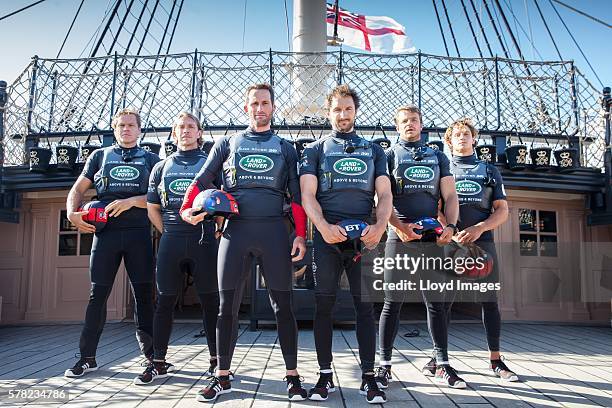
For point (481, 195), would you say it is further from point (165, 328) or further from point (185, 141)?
point (165, 328)

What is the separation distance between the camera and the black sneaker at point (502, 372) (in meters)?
2.98

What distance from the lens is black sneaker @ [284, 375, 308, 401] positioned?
250 cm

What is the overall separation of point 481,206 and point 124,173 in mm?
2696

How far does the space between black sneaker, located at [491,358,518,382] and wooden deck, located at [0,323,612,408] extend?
0.20ft

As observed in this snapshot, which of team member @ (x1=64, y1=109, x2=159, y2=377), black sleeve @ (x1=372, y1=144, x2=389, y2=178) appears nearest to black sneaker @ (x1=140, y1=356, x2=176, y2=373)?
team member @ (x1=64, y1=109, x2=159, y2=377)

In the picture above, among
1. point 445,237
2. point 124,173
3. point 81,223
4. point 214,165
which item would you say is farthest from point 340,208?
point 81,223

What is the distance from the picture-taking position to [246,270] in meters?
2.70

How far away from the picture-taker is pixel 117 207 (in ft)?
10.7

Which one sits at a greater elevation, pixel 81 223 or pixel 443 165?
pixel 443 165

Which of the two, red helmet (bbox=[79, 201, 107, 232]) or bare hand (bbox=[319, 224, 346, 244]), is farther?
red helmet (bbox=[79, 201, 107, 232])

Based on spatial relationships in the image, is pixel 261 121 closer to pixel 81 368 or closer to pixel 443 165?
pixel 443 165

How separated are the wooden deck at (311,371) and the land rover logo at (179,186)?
1277 mm

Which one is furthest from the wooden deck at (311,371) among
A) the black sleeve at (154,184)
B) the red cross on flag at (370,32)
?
the red cross on flag at (370,32)

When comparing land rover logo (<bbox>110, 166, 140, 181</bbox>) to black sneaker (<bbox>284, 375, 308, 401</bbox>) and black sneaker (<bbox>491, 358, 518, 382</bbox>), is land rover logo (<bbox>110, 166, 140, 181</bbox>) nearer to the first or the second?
black sneaker (<bbox>284, 375, 308, 401</bbox>)
